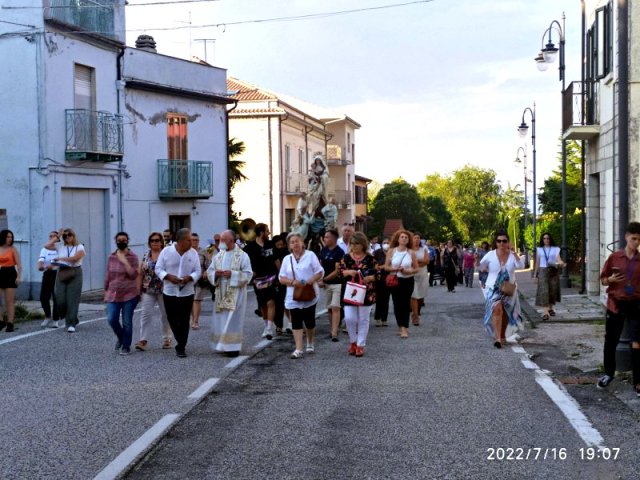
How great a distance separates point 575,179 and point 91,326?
46793mm

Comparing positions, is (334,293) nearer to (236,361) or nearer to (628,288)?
(236,361)

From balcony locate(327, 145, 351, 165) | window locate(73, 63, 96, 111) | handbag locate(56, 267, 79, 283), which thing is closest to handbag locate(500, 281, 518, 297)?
handbag locate(56, 267, 79, 283)

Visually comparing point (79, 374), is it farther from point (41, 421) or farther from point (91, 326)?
point (91, 326)

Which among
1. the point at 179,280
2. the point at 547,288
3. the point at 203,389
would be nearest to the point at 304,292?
the point at 179,280

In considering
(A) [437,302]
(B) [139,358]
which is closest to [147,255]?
(B) [139,358]

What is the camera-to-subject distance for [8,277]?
47.1ft

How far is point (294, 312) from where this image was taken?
11.4 meters

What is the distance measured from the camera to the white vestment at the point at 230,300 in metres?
11.3

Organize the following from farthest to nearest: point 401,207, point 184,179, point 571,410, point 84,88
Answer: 1. point 401,207
2. point 184,179
3. point 84,88
4. point 571,410

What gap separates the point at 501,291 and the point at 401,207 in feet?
204

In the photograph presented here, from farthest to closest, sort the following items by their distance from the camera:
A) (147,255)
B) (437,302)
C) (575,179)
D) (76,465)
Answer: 1. (575,179)
2. (437,302)
3. (147,255)
4. (76,465)

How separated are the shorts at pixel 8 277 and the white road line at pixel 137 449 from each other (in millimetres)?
7788

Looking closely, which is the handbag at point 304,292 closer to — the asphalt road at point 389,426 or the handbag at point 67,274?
the asphalt road at point 389,426

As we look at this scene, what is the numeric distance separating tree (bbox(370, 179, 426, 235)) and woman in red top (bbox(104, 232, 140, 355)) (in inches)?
2446
